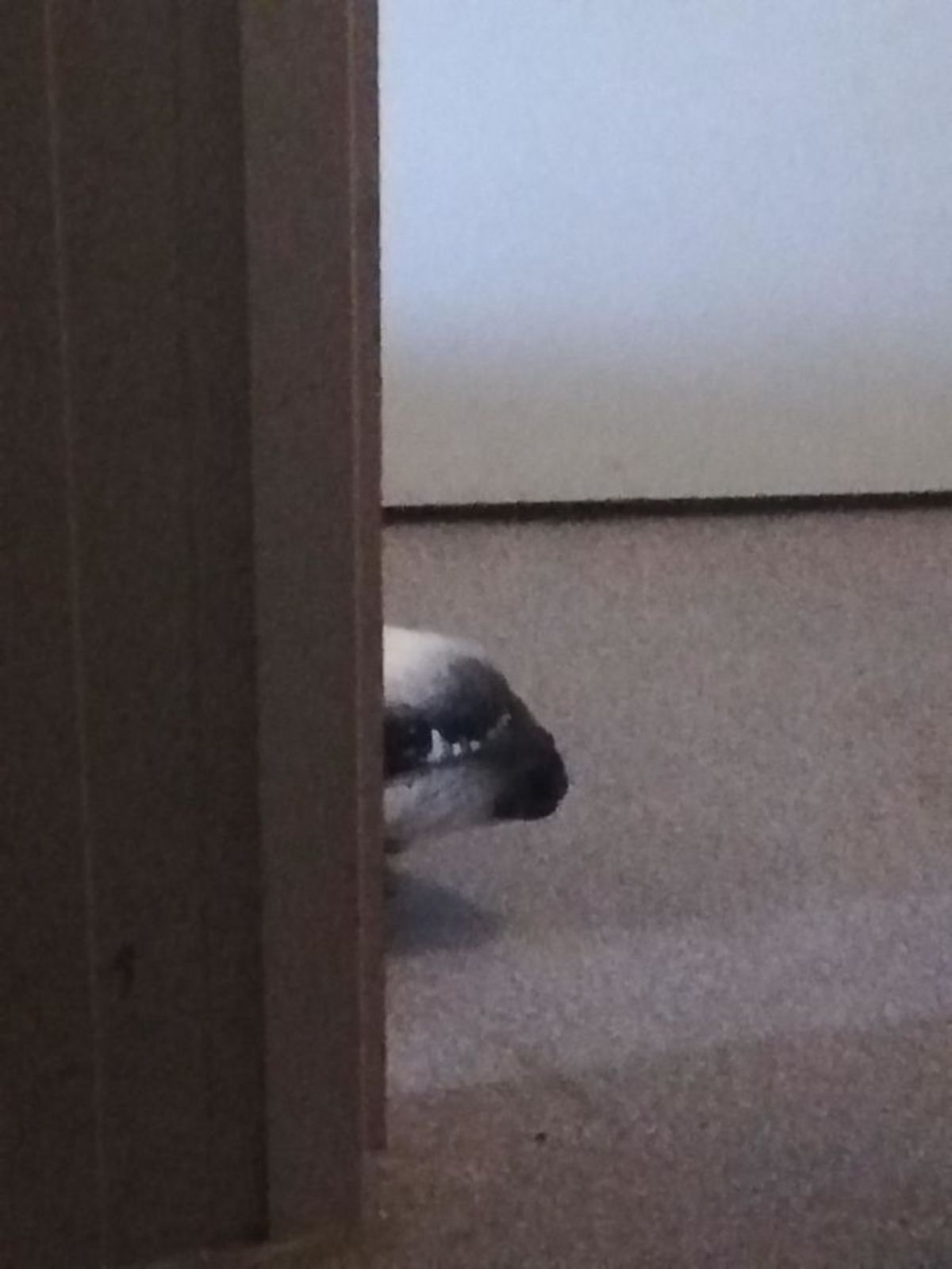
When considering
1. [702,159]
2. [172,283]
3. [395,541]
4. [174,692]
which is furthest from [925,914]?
[702,159]

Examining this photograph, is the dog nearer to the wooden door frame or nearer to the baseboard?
the wooden door frame

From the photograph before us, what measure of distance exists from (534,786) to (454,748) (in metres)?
0.09

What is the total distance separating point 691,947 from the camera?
136cm

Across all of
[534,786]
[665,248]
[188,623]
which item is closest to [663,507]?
[665,248]

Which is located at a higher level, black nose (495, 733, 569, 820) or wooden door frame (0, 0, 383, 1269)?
wooden door frame (0, 0, 383, 1269)

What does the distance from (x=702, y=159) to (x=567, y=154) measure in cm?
20

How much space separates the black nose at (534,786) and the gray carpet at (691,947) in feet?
0.33

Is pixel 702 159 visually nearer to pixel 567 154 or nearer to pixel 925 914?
pixel 567 154

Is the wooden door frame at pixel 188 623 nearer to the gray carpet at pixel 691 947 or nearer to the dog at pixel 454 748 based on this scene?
the gray carpet at pixel 691 947

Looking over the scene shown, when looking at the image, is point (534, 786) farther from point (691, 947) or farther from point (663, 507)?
point (663, 507)

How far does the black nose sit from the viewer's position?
135 cm

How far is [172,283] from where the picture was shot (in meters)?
0.79

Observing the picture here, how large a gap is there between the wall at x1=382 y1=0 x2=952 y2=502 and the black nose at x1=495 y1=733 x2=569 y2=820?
1.14 m

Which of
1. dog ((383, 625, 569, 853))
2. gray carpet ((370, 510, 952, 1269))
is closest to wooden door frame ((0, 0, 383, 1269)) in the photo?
gray carpet ((370, 510, 952, 1269))
